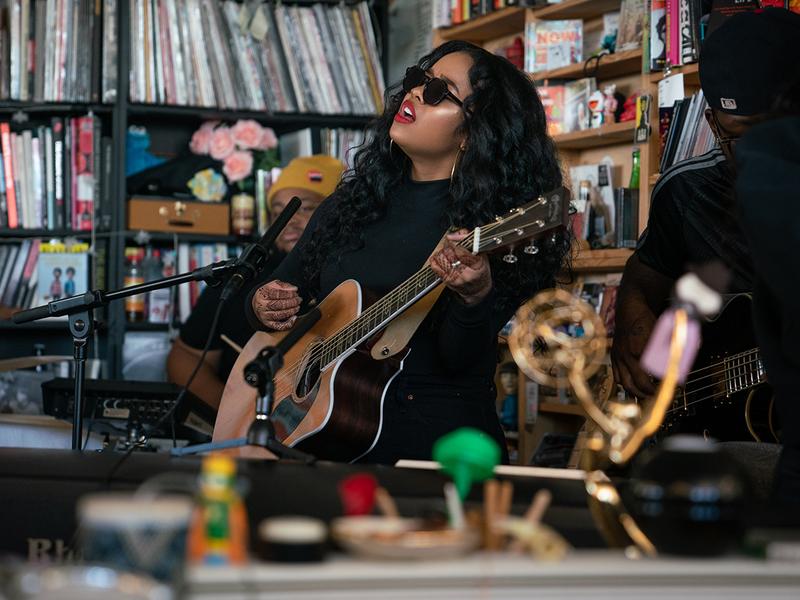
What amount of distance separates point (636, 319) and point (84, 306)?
1215 millimetres

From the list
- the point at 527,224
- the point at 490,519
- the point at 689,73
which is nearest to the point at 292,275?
the point at 527,224

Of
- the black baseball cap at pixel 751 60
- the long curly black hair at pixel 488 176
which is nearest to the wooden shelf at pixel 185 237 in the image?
the long curly black hair at pixel 488 176

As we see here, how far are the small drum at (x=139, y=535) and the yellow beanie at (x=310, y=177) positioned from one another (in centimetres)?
303

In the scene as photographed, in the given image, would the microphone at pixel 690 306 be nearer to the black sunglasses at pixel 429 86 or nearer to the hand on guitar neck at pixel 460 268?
the hand on guitar neck at pixel 460 268

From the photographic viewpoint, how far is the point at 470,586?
95cm

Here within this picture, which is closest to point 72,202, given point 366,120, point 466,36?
point 366,120

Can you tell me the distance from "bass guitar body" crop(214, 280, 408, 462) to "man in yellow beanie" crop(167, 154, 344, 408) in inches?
56.6

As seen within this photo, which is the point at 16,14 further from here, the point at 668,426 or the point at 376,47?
the point at 668,426

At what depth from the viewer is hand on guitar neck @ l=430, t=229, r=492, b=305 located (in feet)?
6.44

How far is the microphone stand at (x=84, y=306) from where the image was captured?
6.93ft

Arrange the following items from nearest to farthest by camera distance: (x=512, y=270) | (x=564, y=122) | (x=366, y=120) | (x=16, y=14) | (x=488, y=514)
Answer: (x=488, y=514) < (x=512, y=270) < (x=564, y=122) < (x=16, y=14) < (x=366, y=120)

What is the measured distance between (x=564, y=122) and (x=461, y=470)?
2.86 metres

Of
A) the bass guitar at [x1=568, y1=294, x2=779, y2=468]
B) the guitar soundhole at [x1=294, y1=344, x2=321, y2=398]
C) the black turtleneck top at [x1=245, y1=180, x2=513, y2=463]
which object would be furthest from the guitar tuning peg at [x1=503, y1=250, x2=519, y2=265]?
the bass guitar at [x1=568, y1=294, x2=779, y2=468]

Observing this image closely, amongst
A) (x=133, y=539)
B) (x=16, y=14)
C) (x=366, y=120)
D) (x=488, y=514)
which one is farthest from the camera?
(x=366, y=120)
